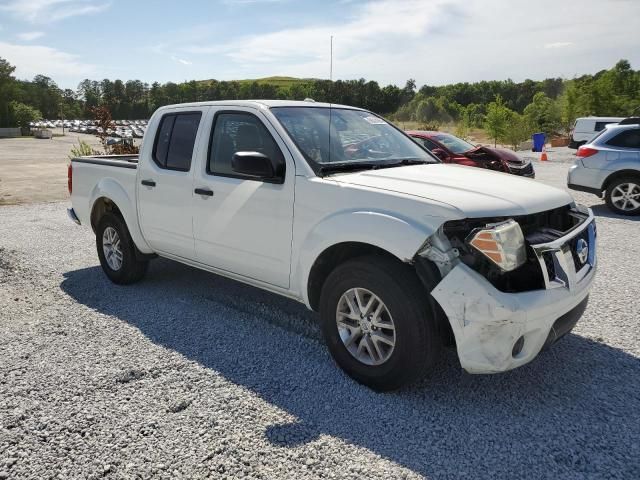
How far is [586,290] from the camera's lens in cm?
331

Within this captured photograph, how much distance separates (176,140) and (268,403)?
8.84 feet

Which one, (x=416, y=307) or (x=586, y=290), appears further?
(x=586, y=290)

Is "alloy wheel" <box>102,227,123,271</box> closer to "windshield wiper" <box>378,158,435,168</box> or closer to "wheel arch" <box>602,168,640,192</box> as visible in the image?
"windshield wiper" <box>378,158,435,168</box>

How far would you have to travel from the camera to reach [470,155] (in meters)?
11.3

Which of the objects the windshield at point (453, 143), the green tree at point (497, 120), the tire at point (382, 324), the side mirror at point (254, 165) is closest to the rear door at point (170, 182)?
the side mirror at point (254, 165)

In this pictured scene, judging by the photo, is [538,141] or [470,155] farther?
[538,141]

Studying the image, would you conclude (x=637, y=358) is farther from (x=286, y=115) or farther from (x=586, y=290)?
(x=286, y=115)

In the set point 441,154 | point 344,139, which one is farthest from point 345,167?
point 441,154

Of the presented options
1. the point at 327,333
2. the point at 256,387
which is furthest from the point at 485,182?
the point at 256,387

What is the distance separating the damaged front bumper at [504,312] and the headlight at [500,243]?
4.6 inches

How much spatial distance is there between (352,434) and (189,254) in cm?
241

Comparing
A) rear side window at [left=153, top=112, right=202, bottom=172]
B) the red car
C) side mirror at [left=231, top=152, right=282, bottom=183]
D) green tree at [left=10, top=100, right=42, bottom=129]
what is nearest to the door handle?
rear side window at [left=153, top=112, right=202, bottom=172]

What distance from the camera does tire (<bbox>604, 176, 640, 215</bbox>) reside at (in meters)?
Answer: 9.68

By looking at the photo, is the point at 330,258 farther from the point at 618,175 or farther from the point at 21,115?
the point at 21,115
